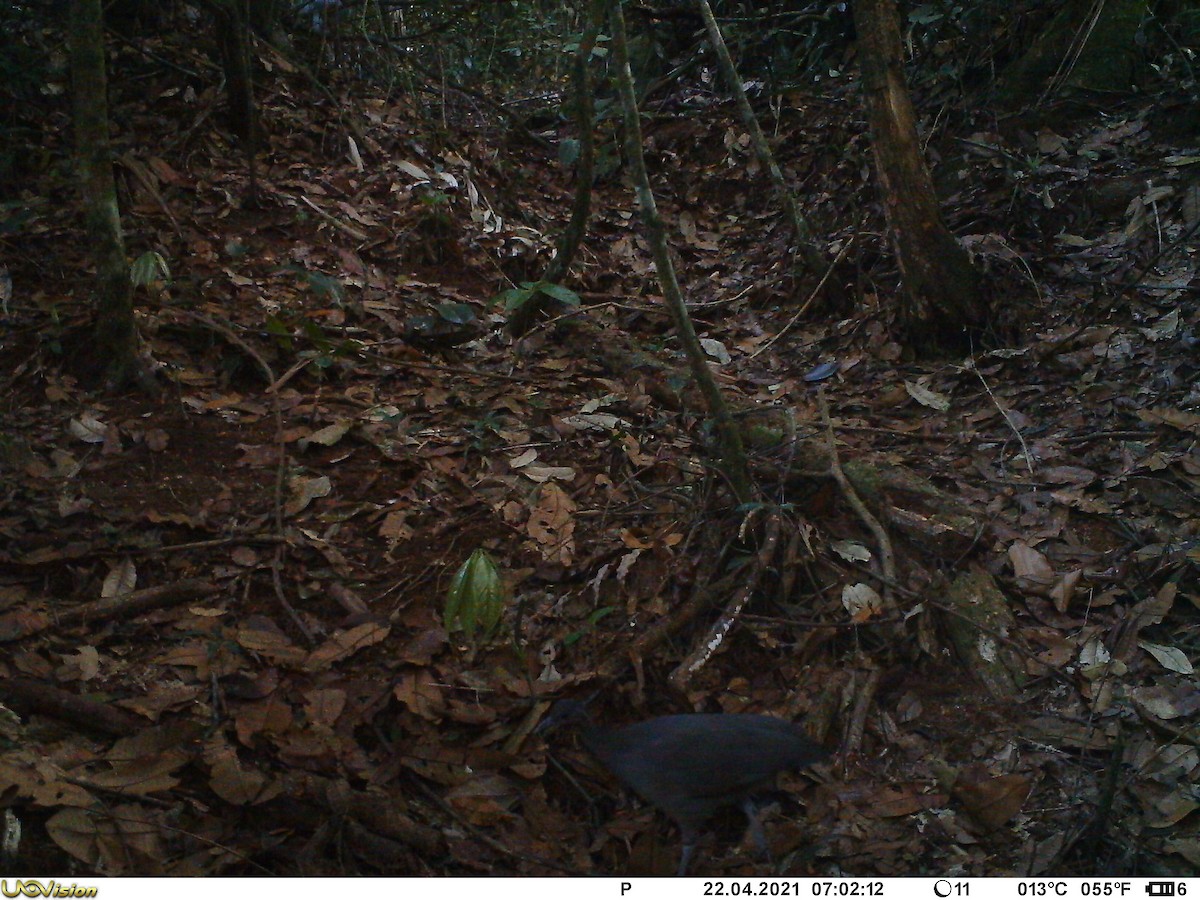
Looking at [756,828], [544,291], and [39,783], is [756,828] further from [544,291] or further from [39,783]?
[544,291]

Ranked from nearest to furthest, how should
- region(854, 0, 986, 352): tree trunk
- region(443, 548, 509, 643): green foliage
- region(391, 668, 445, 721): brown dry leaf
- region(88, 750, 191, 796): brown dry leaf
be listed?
region(88, 750, 191, 796): brown dry leaf
region(443, 548, 509, 643): green foliage
region(391, 668, 445, 721): brown dry leaf
region(854, 0, 986, 352): tree trunk

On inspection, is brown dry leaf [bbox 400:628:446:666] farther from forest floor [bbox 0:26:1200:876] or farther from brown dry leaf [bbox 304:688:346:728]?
brown dry leaf [bbox 304:688:346:728]

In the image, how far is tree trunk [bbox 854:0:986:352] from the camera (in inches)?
165

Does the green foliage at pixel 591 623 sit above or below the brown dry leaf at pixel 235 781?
below

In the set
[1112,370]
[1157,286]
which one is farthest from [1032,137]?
[1112,370]

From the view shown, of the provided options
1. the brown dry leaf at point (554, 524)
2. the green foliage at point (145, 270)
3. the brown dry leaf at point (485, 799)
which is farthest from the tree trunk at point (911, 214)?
the green foliage at point (145, 270)

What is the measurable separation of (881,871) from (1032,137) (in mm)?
3957

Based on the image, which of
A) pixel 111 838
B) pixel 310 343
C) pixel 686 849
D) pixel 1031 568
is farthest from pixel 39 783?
pixel 1031 568

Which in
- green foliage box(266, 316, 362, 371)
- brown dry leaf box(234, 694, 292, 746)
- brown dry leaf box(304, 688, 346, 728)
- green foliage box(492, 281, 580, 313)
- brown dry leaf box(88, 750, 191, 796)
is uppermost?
green foliage box(492, 281, 580, 313)

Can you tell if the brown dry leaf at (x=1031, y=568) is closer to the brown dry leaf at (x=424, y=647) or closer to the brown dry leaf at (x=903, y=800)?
the brown dry leaf at (x=903, y=800)

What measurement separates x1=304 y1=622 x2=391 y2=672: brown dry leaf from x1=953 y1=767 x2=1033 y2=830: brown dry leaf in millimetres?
1653

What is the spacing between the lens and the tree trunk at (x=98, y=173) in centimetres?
324
